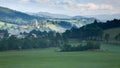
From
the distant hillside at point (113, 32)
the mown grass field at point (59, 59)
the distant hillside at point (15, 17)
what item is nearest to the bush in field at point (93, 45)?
the mown grass field at point (59, 59)

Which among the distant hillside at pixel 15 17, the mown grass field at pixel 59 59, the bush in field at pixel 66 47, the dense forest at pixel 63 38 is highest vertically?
the distant hillside at pixel 15 17

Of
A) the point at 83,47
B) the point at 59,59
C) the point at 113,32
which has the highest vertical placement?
the point at 113,32

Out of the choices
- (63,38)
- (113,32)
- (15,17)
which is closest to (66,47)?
(63,38)

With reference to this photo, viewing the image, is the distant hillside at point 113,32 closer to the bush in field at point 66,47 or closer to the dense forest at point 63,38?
the dense forest at point 63,38

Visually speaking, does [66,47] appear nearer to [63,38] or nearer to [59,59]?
[63,38]

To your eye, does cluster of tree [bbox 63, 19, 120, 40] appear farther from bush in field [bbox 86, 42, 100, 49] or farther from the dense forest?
bush in field [bbox 86, 42, 100, 49]

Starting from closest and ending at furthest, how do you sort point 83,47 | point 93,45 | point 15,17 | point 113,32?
1. point 83,47
2. point 93,45
3. point 113,32
4. point 15,17

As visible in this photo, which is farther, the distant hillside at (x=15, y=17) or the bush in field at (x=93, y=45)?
the distant hillside at (x=15, y=17)
